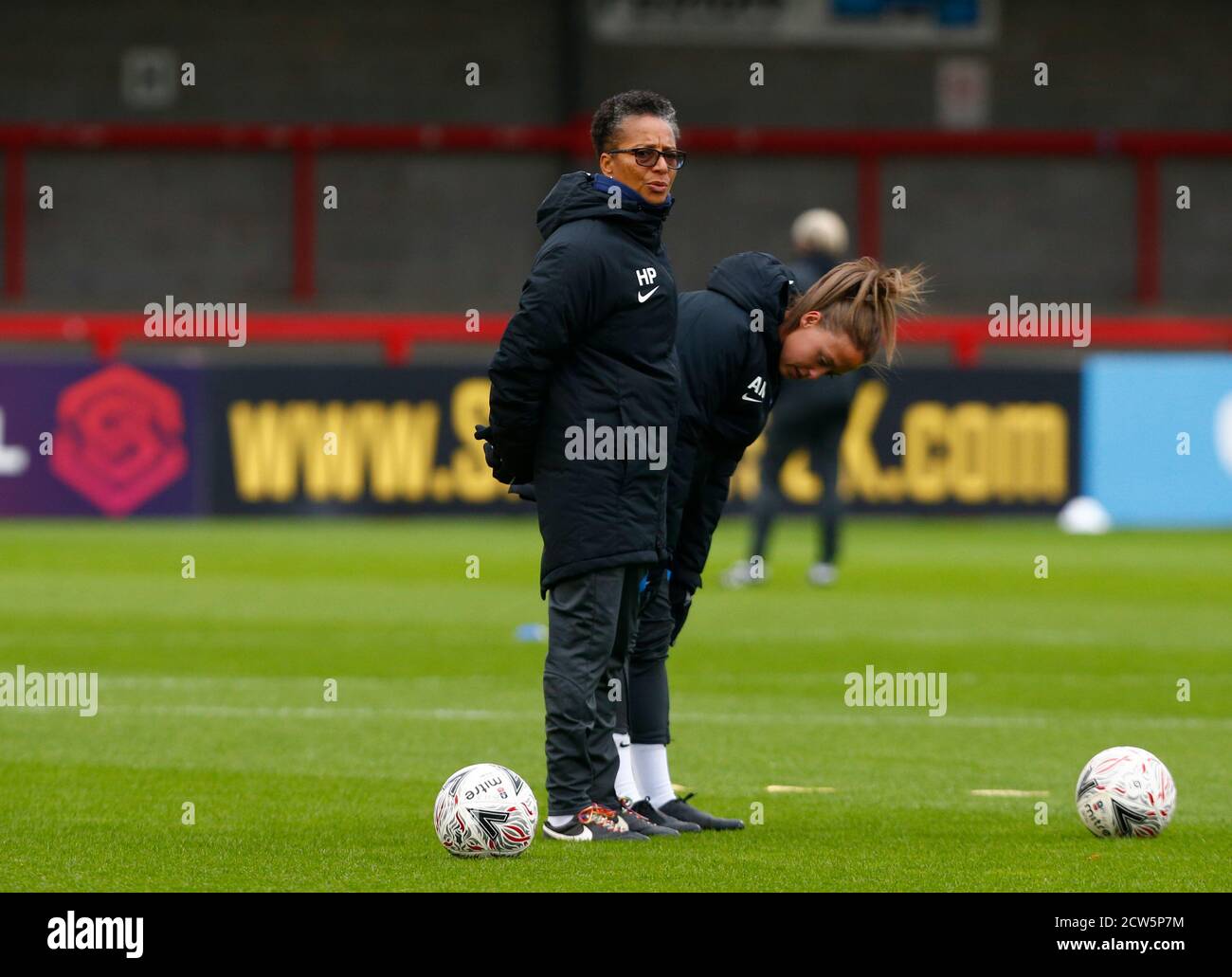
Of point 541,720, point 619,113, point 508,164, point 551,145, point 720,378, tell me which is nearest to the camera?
point 619,113

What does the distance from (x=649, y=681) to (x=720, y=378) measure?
1.00 metres

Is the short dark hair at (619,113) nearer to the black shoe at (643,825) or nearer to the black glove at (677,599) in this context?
the black glove at (677,599)

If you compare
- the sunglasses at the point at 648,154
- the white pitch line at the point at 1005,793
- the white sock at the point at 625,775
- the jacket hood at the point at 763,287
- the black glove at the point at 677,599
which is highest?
the sunglasses at the point at 648,154

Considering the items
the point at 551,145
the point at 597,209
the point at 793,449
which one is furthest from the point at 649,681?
the point at 551,145

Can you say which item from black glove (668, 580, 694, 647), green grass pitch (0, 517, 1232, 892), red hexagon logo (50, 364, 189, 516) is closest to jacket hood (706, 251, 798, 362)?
black glove (668, 580, 694, 647)

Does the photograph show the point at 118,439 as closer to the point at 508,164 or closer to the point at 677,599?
the point at 508,164

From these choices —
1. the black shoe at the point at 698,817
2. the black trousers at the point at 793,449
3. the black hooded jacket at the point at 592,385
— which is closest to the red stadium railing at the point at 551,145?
the black trousers at the point at 793,449

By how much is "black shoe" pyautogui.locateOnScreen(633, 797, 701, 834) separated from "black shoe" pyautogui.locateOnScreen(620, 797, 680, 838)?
0.01 meters

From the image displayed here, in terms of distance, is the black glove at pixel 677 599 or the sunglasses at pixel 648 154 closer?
the sunglasses at pixel 648 154

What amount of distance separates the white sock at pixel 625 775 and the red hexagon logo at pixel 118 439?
1461 centimetres

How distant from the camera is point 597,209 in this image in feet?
21.7

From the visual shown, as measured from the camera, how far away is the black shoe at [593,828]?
22.2ft

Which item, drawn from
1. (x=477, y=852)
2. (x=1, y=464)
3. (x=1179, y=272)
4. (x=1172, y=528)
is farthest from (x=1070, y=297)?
(x=477, y=852)

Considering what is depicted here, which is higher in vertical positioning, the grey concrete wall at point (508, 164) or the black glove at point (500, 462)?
the grey concrete wall at point (508, 164)
